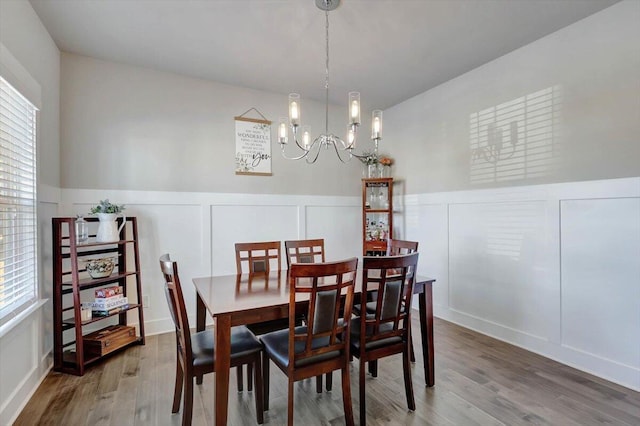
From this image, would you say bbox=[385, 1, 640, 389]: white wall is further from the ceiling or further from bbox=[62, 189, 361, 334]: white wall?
bbox=[62, 189, 361, 334]: white wall

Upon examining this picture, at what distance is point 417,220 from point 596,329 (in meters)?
2.02

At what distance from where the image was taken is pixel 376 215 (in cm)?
438

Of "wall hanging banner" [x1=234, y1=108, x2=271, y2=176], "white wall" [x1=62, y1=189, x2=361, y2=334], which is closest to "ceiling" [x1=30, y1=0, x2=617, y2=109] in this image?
"wall hanging banner" [x1=234, y1=108, x2=271, y2=176]

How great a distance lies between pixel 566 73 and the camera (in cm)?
262

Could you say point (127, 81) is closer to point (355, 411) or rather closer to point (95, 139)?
point (95, 139)

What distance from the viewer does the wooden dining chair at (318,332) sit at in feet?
5.42

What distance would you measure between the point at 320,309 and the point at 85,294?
101 inches

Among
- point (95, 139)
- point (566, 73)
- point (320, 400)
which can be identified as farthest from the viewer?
point (95, 139)

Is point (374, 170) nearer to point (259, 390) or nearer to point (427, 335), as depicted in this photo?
point (427, 335)

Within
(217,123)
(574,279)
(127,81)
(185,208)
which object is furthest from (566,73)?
(127,81)

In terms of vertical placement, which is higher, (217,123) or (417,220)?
(217,123)

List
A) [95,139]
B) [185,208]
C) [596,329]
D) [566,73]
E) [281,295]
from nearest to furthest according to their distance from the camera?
[281,295], [596,329], [566,73], [95,139], [185,208]

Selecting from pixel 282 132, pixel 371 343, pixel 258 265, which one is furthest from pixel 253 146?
pixel 371 343

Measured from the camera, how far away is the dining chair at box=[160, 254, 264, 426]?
5.58ft
